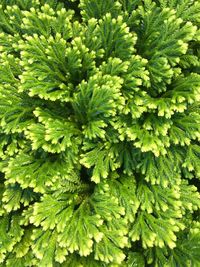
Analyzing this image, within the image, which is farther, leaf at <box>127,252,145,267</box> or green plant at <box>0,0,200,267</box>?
leaf at <box>127,252,145,267</box>

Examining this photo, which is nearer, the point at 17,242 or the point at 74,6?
the point at 17,242

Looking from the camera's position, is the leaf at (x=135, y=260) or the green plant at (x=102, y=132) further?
the leaf at (x=135, y=260)

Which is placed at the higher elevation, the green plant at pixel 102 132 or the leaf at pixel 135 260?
the green plant at pixel 102 132

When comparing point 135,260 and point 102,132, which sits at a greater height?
point 102,132

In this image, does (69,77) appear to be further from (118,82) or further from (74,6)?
(74,6)

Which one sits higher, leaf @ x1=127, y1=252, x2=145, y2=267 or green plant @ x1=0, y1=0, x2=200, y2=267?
green plant @ x1=0, y1=0, x2=200, y2=267

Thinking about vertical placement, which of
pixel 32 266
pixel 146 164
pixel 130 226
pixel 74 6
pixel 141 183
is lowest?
pixel 32 266

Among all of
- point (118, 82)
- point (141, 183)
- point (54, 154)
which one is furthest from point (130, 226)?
point (118, 82)

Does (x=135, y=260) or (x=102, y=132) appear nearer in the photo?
(x=102, y=132)
